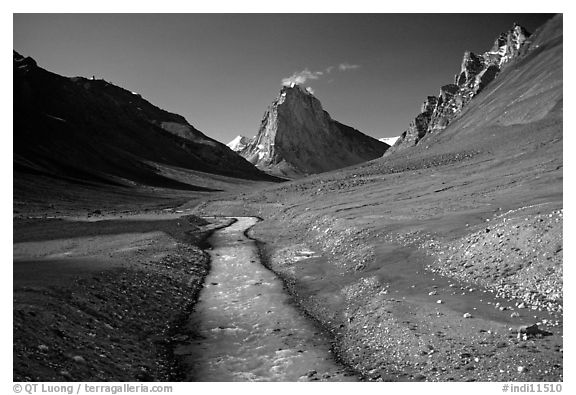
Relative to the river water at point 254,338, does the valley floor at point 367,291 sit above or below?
above

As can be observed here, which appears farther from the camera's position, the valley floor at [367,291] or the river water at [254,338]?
the river water at [254,338]

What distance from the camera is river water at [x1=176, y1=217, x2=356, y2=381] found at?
60.5 ft

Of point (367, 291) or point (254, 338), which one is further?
point (367, 291)

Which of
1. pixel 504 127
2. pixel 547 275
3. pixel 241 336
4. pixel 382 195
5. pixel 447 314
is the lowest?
pixel 241 336

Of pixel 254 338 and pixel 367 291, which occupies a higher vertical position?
pixel 367 291

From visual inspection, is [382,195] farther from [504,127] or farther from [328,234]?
[504,127]

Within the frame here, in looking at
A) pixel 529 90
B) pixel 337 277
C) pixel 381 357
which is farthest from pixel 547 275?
pixel 529 90

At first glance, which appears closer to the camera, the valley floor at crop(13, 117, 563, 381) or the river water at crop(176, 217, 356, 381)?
the valley floor at crop(13, 117, 563, 381)

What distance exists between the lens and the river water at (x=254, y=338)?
1845cm

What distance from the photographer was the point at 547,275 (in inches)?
859

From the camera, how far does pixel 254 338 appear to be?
73.7 ft

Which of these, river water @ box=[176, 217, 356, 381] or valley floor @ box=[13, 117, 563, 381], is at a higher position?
valley floor @ box=[13, 117, 563, 381]

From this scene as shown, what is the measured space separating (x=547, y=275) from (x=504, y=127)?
396 ft
